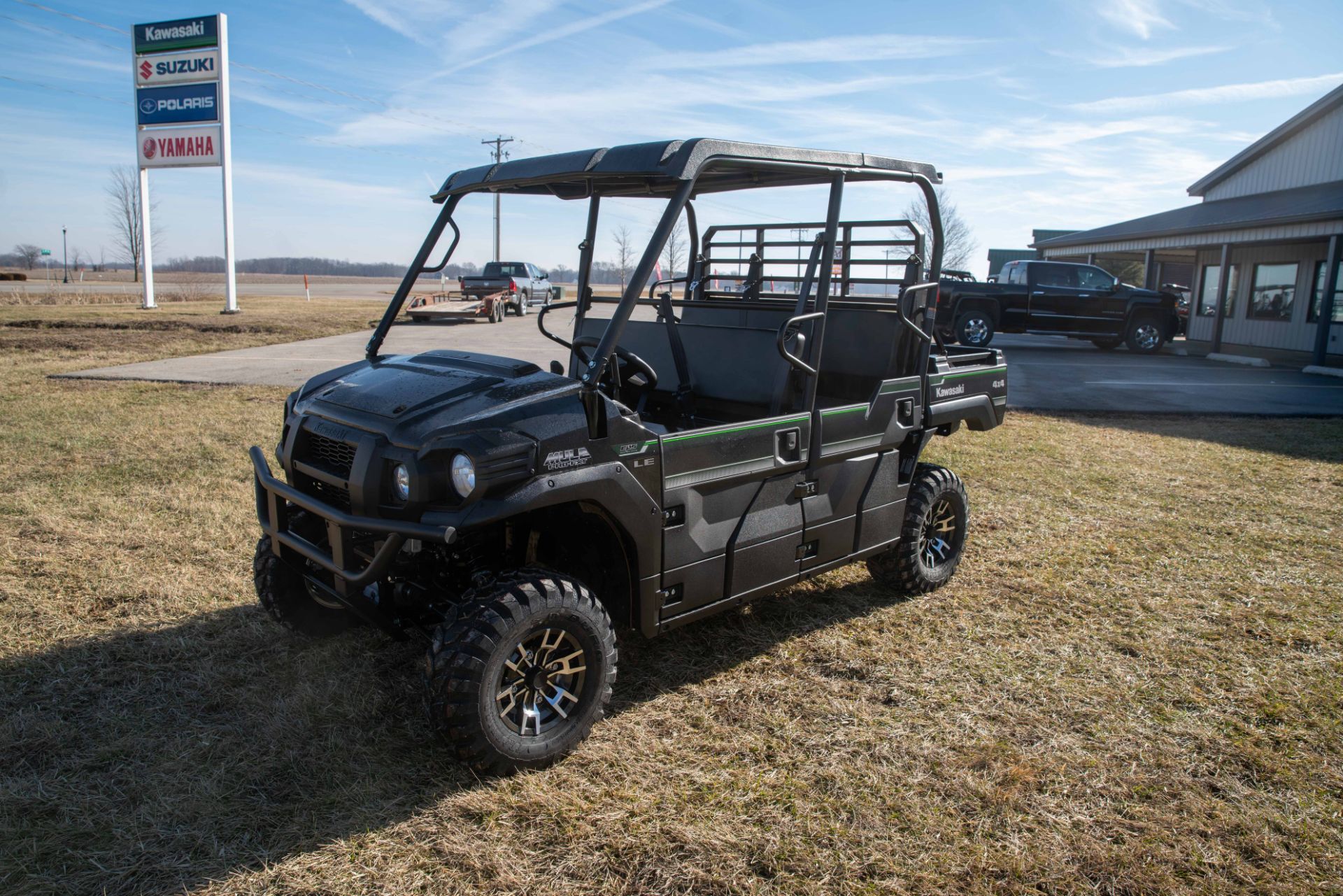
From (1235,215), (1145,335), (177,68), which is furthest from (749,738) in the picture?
(177,68)

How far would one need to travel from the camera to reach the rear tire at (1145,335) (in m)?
19.1

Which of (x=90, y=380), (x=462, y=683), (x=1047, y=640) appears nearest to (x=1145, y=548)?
(x=1047, y=640)

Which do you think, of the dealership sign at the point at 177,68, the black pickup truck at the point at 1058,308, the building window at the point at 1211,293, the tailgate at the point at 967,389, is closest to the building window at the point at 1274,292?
the building window at the point at 1211,293

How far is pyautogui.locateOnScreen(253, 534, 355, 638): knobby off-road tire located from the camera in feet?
12.4

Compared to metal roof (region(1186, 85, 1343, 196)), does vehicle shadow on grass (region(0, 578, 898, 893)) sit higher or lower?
lower

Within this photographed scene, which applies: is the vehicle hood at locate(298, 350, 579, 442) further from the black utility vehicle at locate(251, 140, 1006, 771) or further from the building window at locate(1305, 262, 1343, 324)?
the building window at locate(1305, 262, 1343, 324)

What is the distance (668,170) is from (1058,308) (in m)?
17.7

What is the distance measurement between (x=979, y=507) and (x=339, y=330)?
15788 millimetres

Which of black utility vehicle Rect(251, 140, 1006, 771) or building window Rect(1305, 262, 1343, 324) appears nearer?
black utility vehicle Rect(251, 140, 1006, 771)

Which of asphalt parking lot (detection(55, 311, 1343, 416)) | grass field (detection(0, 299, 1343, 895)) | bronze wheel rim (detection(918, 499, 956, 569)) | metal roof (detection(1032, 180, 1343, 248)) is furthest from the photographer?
metal roof (detection(1032, 180, 1343, 248))

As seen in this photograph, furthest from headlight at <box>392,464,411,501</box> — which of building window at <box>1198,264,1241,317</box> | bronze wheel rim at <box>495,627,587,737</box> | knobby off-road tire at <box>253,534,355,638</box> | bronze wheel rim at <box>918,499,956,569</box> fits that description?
building window at <box>1198,264,1241,317</box>

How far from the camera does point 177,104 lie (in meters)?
22.9

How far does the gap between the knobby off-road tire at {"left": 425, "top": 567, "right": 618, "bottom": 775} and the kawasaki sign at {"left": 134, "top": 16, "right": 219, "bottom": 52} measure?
2487 cm

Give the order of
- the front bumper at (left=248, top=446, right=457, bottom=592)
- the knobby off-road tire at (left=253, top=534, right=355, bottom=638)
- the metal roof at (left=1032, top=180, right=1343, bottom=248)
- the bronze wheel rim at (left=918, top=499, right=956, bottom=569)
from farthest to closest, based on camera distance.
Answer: the metal roof at (left=1032, top=180, right=1343, bottom=248)
the bronze wheel rim at (left=918, top=499, right=956, bottom=569)
the knobby off-road tire at (left=253, top=534, right=355, bottom=638)
the front bumper at (left=248, top=446, right=457, bottom=592)
